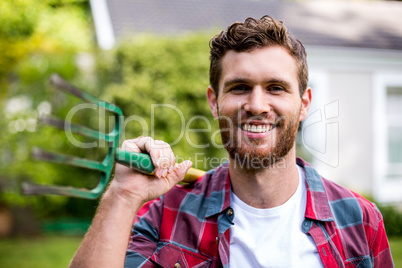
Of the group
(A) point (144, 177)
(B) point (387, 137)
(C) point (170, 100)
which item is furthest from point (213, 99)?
(B) point (387, 137)

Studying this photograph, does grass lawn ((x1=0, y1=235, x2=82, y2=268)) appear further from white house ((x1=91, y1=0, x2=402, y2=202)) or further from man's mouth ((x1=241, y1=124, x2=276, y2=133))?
man's mouth ((x1=241, y1=124, x2=276, y2=133))

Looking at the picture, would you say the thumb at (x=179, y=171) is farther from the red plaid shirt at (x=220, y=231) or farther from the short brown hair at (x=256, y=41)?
the short brown hair at (x=256, y=41)

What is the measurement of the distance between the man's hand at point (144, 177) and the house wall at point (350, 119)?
753 cm

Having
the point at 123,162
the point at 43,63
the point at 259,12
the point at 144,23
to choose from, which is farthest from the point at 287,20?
the point at 123,162

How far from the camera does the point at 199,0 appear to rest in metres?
11.5

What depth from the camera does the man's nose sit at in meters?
2.14

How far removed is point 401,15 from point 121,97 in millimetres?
9672

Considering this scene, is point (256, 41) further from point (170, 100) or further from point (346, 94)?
point (346, 94)

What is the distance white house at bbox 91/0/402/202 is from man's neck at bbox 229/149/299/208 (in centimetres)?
660

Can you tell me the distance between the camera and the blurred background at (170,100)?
7.33 m

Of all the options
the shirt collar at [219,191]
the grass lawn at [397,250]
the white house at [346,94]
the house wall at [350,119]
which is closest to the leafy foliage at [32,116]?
the white house at [346,94]

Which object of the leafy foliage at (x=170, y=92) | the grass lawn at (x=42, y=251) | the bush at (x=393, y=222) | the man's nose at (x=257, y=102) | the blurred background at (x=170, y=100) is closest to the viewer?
the man's nose at (x=257, y=102)

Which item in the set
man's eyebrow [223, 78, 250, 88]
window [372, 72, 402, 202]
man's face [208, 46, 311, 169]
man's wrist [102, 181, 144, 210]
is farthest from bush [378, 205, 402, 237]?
man's wrist [102, 181, 144, 210]

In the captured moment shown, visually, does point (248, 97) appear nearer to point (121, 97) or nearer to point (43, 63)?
point (121, 97)
